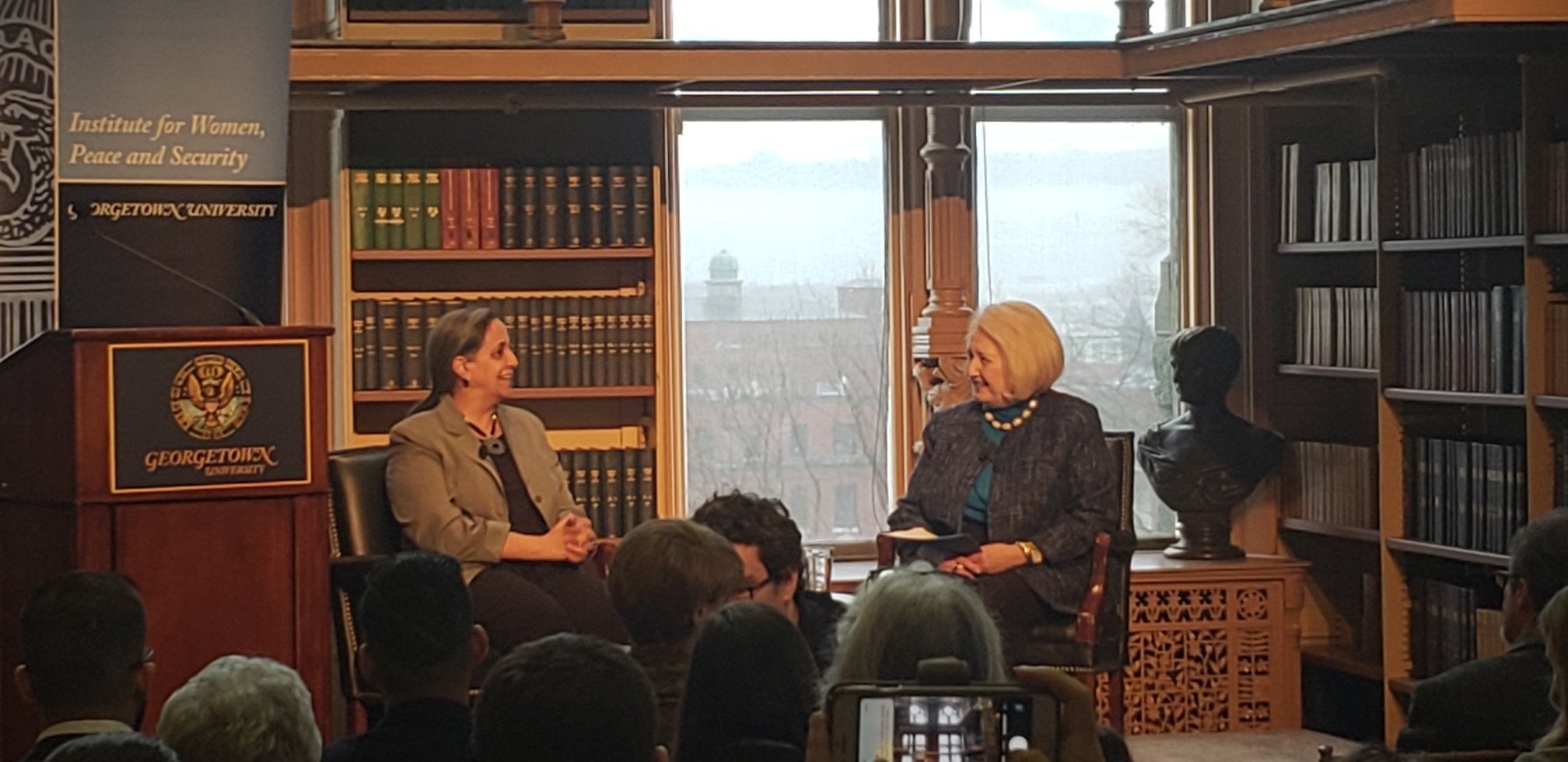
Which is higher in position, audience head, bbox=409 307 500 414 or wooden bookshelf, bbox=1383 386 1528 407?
audience head, bbox=409 307 500 414

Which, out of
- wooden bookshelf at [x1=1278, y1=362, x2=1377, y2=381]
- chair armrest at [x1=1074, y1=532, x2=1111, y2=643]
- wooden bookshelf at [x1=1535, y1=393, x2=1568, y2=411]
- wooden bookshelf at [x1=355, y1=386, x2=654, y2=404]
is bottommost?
chair armrest at [x1=1074, y1=532, x2=1111, y2=643]

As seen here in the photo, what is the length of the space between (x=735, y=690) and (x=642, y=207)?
3.70m

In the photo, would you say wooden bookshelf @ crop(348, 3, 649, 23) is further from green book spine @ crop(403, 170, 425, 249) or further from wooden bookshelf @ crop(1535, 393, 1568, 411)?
wooden bookshelf @ crop(1535, 393, 1568, 411)

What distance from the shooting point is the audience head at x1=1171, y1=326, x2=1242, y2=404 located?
6.57 m

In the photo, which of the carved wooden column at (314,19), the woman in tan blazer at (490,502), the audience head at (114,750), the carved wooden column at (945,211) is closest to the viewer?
the audience head at (114,750)

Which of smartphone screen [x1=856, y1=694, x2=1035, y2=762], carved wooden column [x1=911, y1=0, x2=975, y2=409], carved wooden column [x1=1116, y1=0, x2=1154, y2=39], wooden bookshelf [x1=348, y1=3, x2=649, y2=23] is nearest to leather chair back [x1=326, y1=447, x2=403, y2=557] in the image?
wooden bookshelf [x1=348, y1=3, x2=649, y2=23]

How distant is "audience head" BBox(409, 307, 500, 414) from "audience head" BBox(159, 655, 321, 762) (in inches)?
96.1

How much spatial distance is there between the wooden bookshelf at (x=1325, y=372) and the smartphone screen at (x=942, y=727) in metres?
4.48

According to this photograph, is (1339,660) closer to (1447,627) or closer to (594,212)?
(1447,627)

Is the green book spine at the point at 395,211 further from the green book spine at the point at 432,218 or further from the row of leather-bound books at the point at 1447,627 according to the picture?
the row of leather-bound books at the point at 1447,627

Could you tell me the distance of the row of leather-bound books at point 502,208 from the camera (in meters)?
6.28

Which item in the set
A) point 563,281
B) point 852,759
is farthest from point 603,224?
point 852,759

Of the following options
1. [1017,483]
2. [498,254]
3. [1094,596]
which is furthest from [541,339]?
[1094,596]

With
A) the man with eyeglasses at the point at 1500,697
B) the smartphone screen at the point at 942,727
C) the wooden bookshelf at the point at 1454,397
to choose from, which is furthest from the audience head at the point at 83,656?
the wooden bookshelf at the point at 1454,397
